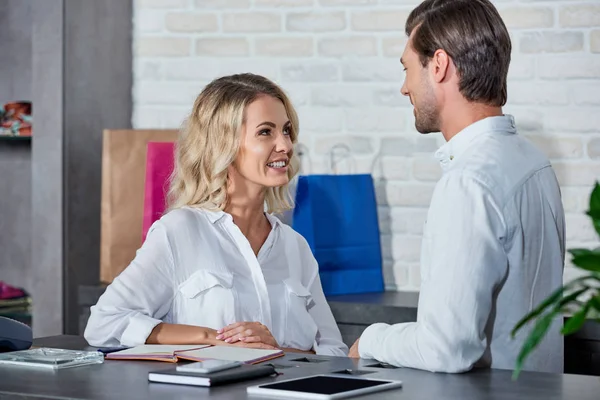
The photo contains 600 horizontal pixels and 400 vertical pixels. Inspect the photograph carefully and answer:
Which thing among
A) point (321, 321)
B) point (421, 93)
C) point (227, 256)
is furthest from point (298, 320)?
point (421, 93)

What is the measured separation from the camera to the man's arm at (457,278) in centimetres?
197

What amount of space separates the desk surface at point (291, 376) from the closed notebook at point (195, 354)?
6cm

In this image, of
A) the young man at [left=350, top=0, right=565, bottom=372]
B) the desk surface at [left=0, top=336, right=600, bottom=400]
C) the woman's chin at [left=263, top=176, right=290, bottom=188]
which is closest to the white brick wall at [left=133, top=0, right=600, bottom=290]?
the woman's chin at [left=263, top=176, right=290, bottom=188]

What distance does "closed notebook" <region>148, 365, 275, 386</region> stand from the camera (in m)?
1.90

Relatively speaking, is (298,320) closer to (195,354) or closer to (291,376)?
(195,354)

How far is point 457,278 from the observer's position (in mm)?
1972

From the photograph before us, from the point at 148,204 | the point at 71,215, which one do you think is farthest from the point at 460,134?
the point at 71,215

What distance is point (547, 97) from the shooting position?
352 centimetres

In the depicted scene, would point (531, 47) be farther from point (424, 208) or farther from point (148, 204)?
point (148, 204)

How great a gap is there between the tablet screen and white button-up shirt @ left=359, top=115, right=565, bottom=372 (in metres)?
0.19

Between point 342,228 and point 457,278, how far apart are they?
1.61 meters

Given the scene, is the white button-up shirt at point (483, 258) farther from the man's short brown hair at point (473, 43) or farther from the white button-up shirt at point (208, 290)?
the white button-up shirt at point (208, 290)

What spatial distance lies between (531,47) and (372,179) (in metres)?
0.71

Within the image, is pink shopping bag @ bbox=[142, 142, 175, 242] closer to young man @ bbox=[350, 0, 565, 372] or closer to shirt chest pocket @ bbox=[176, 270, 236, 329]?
shirt chest pocket @ bbox=[176, 270, 236, 329]
